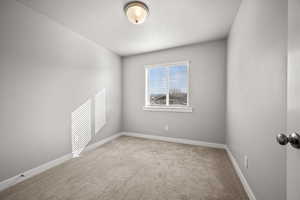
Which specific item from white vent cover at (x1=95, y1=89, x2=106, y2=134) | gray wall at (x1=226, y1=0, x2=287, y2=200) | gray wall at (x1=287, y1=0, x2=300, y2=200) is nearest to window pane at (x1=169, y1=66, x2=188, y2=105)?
gray wall at (x1=226, y1=0, x2=287, y2=200)

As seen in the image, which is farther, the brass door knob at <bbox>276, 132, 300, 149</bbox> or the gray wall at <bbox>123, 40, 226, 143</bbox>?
the gray wall at <bbox>123, 40, 226, 143</bbox>

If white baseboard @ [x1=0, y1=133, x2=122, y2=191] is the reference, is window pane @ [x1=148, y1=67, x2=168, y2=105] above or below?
above

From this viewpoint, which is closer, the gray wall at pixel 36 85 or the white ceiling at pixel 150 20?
the gray wall at pixel 36 85

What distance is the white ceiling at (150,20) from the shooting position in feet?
5.68

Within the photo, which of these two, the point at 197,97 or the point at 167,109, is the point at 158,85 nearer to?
the point at 167,109

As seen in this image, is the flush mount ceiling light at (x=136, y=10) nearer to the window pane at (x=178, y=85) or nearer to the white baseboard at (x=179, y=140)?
the window pane at (x=178, y=85)

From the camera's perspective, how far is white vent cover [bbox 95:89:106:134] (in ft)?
9.71

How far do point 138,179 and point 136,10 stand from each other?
7.73 feet

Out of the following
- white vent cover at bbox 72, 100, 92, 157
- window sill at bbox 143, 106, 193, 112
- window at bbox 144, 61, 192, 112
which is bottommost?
white vent cover at bbox 72, 100, 92, 157

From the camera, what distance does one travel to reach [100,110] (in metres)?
3.07

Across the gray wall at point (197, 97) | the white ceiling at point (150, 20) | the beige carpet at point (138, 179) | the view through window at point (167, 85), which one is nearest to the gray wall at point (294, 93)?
the beige carpet at point (138, 179)

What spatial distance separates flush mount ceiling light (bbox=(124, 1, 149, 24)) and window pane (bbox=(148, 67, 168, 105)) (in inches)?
69.5

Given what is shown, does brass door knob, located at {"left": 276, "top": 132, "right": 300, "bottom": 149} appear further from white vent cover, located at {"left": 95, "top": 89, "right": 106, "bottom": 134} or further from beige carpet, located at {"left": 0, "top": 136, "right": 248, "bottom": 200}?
white vent cover, located at {"left": 95, "top": 89, "right": 106, "bottom": 134}

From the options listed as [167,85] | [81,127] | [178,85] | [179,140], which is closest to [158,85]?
[167,85]
